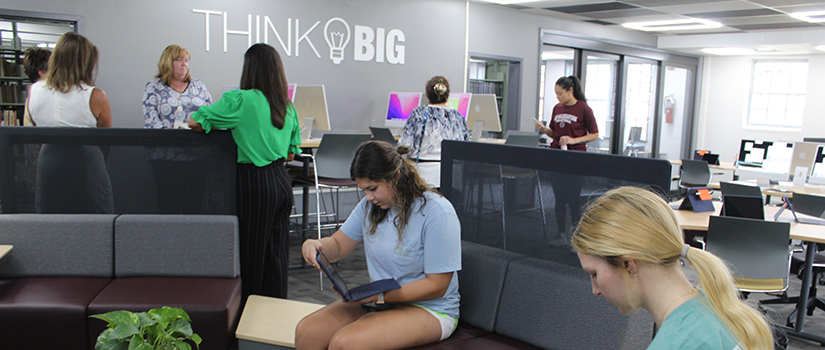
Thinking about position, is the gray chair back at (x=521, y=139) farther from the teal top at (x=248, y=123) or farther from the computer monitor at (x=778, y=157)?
the teal top at (x=248, y=123)

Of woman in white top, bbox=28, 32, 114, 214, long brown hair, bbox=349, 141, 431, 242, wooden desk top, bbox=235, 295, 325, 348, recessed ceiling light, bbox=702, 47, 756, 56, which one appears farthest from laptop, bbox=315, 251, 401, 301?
recessed ceiling light, bbox=702, 47, 756, 56

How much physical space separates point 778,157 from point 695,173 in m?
0.82

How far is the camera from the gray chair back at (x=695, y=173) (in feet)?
20.6

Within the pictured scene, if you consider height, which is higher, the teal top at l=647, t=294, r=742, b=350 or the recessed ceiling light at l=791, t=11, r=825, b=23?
the recessed ceiling light at l=791, t=11, r=825, b=23

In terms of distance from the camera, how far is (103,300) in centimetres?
242

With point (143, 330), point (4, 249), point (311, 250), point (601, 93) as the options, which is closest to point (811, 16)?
point (601, 93)

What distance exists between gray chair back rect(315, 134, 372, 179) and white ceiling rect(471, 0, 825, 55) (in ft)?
13.6

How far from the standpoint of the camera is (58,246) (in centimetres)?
274

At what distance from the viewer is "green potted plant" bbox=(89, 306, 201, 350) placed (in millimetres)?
1735

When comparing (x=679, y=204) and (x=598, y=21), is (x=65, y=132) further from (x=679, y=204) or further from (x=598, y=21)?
(x=598, y=21)

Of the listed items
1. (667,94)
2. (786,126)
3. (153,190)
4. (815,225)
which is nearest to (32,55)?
(153,190)

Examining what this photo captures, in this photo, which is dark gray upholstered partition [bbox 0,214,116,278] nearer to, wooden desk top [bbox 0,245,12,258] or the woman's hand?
wooden desk top [bbox 0,245,12,258]

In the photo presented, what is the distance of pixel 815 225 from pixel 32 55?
4.92 m

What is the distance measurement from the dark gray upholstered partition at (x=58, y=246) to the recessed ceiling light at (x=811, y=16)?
8.80 meters
